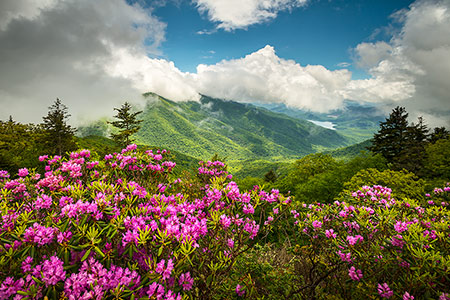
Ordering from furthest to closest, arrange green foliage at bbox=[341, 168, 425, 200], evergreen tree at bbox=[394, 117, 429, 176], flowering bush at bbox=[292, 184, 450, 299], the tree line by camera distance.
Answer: evergreen tree at bbox=[394, 117, 429, 176]
the tree line
green foliage at bbox=[341, 168, 425, 200]
flowering bush at bbox=[292, 184, 450, 299]

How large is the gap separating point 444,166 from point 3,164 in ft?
118

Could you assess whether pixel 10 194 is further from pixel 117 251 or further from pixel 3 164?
pixel 3 164

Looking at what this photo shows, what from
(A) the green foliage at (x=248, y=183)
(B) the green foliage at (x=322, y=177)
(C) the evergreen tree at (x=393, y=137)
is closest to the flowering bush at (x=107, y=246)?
(B) the green foliage at (x=322, y=177)

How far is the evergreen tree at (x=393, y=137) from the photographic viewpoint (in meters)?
28.5

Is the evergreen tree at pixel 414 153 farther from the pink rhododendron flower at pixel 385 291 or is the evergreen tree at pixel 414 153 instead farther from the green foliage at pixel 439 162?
the pink rhododendron flower at pixel 385 291

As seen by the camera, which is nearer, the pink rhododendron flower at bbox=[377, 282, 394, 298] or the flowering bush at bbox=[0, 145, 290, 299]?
the flowering bush at bbox=[0, 145, 290, 299]

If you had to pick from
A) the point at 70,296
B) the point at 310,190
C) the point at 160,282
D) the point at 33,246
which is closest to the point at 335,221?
the point at 160,282

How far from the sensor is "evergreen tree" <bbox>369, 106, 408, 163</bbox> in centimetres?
2845

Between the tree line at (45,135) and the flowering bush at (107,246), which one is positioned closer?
the flowering bush at (107,246)

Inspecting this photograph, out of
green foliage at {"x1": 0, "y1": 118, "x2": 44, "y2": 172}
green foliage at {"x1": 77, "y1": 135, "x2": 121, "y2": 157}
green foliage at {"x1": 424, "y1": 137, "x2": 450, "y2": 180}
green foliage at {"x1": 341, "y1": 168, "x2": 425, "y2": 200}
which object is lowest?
green foliage at {"x1": 77, "y1": 135, "x2": 121, "y2": 157}

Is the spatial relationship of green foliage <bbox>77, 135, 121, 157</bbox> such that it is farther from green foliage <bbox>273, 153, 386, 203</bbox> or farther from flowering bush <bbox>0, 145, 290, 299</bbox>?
green foliage <bbox>273, 153, 386, 203</bbox>

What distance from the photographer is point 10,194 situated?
11.7 feet

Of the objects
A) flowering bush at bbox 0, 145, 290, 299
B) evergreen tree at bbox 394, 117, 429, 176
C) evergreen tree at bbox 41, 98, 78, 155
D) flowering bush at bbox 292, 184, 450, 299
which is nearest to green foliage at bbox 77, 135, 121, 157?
evergreen tree at bbox 41, 98, 78, 155

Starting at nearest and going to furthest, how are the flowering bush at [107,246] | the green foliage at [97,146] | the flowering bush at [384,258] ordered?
the flowering bush at [107,246] < the flowering bush at [384,258] < the green foliage at [97,146]
